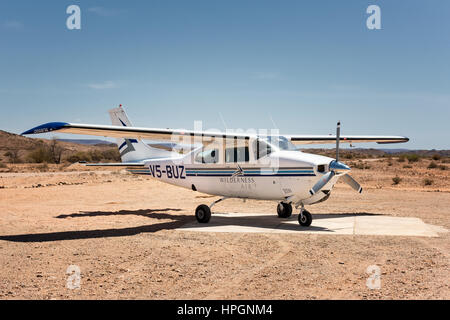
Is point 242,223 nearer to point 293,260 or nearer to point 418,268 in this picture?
point 293,260

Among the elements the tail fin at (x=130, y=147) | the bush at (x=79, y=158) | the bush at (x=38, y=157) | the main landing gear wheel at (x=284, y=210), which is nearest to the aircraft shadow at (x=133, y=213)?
the tail fin at (x=130, y=147)

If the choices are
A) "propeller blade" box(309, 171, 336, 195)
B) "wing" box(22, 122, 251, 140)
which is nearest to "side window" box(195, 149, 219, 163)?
"wing" box(22, 122, 251, 140)

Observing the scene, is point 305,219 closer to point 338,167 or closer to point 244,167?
point 338,167

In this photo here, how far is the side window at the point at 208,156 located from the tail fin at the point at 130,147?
2670mm

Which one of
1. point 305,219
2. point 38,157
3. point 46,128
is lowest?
point 305,219

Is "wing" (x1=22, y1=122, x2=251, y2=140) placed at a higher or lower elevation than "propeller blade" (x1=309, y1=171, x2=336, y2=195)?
higher

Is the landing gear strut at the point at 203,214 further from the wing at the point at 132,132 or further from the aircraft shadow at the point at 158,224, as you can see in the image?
the wing at the point at 132,132

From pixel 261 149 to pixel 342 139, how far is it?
18.9 ft

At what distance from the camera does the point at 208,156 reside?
1285 cm

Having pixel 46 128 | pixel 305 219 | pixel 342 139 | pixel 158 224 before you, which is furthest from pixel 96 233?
pixel 342 139

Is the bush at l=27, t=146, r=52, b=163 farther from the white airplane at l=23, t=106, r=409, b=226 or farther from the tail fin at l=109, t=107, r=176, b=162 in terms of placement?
the white airplane at l=23, t=106, r=409, b=226

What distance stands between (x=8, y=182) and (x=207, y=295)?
89.1 feet

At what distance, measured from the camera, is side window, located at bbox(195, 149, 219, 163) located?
12630mm
